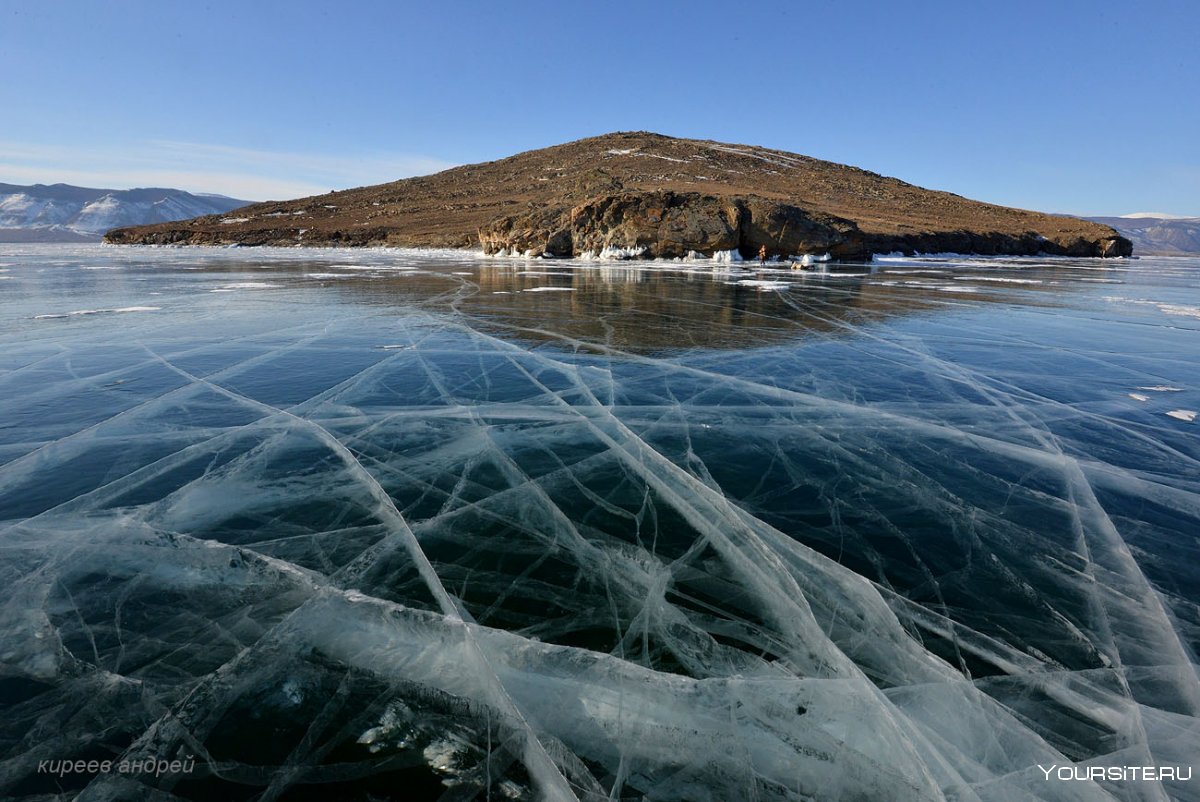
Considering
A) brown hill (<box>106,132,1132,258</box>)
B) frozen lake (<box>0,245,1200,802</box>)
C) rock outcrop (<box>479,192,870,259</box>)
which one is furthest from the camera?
brown hill (<box>106,132,1132,258</box>)

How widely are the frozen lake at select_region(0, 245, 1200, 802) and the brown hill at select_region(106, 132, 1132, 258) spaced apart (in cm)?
2796

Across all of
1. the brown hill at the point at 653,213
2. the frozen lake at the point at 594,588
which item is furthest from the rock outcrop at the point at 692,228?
the frozen lake at the point at 594,588

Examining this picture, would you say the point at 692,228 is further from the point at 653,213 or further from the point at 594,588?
the point at 594,588

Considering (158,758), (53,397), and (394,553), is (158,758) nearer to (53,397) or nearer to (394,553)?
(394,553)

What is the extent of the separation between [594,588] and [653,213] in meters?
31.9

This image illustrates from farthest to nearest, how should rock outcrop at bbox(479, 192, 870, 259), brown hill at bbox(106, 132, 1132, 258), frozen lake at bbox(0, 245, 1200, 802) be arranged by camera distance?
brown hill at bbox(106, 132, 1132, 258) < rock outcrop at bbox(479, 192, 870, 259) < frozen lake at bbox(0, 245, 1200, 802)

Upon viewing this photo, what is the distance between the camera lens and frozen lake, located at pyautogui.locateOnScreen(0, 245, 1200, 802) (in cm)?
201

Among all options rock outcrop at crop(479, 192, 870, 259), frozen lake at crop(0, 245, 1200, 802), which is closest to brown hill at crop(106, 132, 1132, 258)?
rock outcrop at crop(479, 192, 870, 259)

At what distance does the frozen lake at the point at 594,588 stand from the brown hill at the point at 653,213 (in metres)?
28.0

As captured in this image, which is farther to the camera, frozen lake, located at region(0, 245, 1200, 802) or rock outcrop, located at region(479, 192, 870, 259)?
rock outcrop, located at region(479, 192, 870, 259)

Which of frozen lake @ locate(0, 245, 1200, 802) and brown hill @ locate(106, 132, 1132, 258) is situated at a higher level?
brown hill @ locate(106, 132, 1132, 258)

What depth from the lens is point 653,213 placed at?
3212cm

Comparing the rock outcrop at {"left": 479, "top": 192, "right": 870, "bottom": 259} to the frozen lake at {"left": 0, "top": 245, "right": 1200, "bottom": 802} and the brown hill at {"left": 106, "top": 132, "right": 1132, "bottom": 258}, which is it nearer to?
the brown hill at {"left": 106, "top": 132, "right": 1132, "bottom": 258}

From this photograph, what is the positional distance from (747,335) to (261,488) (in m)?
8.43
